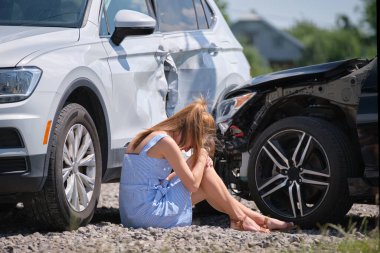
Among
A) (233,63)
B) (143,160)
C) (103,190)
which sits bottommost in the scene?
(103,190)

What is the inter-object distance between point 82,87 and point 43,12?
0.77 meters

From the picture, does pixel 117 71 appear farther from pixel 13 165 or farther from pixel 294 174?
pixel 294 174

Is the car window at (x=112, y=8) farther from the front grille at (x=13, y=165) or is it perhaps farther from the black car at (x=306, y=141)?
the front grille at (x=13, y=165)

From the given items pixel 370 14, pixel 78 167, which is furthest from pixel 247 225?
pixel 370 14

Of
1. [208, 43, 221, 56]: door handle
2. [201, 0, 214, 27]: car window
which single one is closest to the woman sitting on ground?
[208, 43, 221, 56]: door handle

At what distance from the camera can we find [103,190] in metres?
10.7

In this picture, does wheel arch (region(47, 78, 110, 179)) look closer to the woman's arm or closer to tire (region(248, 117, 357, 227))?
the woman's arm

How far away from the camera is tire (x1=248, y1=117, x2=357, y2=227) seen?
673cm

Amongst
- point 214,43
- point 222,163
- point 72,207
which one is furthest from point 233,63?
point 72,207

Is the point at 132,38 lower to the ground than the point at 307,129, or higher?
higher

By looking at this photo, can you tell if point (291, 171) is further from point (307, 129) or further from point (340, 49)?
point (340, 49)

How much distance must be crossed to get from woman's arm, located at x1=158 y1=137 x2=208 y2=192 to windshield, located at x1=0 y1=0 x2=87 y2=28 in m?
1.11

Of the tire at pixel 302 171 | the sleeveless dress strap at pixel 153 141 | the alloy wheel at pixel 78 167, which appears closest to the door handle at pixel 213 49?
the tire at pixel 302 171

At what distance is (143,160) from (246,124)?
106 centimetres
